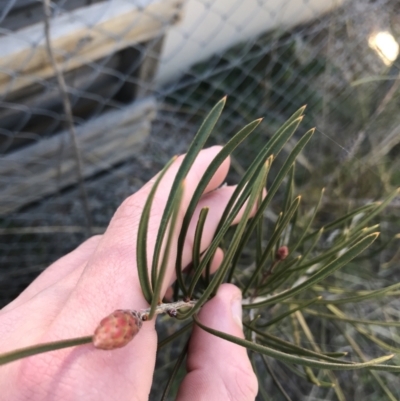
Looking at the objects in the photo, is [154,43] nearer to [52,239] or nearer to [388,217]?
[52,239]

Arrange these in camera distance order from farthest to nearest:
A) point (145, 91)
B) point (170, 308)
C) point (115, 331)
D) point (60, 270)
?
point (145, 91) < point (60, 270) < point (170, 308) < point (115, 331)

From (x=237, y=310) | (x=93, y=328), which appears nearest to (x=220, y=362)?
(x=237, y=310)

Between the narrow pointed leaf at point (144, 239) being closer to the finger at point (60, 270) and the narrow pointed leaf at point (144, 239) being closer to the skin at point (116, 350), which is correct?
the skin at point (116, 350)

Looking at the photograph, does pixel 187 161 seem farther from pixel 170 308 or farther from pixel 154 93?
pixel 154 93

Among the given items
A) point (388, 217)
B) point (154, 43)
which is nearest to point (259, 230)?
point (388, 217)

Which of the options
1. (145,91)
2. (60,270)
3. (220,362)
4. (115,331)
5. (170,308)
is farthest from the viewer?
(145,91)

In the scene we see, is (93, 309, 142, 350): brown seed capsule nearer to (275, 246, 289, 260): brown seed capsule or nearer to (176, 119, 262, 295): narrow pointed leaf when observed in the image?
(176, 119, 262, 295): narrow pointed leaf

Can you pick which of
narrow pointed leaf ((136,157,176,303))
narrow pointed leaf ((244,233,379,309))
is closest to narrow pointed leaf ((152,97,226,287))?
narrow pointed leaf ((136,157,176,303))

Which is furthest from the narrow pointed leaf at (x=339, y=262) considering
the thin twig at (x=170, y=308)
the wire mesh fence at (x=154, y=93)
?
the wire mesh fence at (x=154, y=93)
